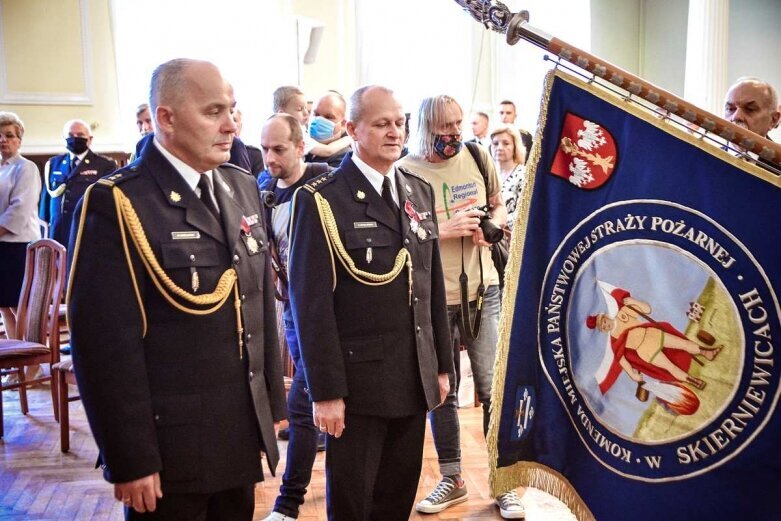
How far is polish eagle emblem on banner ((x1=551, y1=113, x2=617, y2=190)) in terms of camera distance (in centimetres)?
167

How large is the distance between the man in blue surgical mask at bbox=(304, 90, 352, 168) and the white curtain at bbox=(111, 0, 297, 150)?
3484 millimetres

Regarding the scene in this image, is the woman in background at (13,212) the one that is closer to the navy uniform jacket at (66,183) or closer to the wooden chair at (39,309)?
the navy uniform jacket at (66,183)

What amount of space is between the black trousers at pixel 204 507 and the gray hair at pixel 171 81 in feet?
2.54

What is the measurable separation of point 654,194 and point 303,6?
652 cm

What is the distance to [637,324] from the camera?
5.26 feet

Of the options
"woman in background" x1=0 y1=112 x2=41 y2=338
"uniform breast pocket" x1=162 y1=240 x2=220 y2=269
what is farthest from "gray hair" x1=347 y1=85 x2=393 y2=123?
"woman in background" x1=0 y1=112 x2=41 y2=338

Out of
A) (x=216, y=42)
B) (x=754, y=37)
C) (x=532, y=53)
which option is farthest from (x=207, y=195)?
(x=754, y=37)

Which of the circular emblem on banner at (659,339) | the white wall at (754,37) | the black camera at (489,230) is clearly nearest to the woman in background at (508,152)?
the black camera at (489,230)

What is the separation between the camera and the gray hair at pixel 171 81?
1554 mm

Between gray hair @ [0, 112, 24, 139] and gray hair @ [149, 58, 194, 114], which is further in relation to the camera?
gray hair @ [0, 112, 24, 139]

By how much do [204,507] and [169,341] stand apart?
37 centimetres

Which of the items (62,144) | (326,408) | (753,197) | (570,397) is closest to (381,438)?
(326,408)

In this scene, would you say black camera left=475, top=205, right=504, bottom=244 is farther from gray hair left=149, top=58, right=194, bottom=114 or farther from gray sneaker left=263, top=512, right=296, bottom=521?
gray hair left=149, top=58, right=194, bottom=114

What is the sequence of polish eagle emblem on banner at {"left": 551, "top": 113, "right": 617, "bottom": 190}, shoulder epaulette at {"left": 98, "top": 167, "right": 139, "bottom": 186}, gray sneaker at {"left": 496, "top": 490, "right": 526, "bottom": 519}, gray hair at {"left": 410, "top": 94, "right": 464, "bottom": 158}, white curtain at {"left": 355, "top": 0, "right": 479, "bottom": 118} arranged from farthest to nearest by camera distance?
white curtain at {"left": 355, "top": 0, "right": 479, "bottom": 118}, gray sneaker at {"left": 496, "top": 490, "right": 526, "bottom": 519}, gray hair at {"left": 410, "top": 94, "right": 464, "bottom": 158}, polish eagle emblem on banner at {"left": 551, "top": 113, "right": 617, "bottom": 190}, shoulder epaulette at {"left": 98, "top": 167, "right": 139, "bottom": 186}
